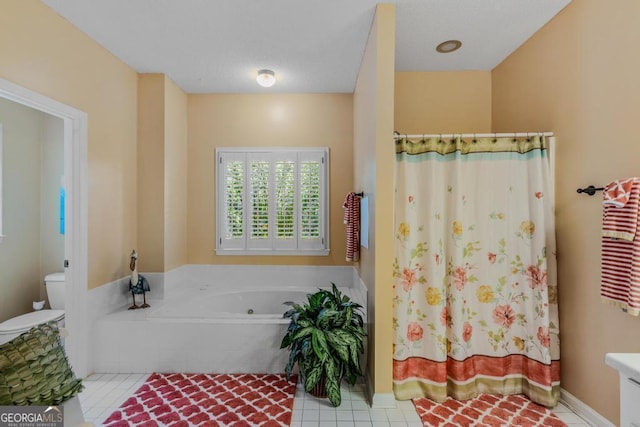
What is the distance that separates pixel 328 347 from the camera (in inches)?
84.6

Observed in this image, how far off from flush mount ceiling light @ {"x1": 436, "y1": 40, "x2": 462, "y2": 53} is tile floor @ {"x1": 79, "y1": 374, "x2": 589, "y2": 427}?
2.68 m

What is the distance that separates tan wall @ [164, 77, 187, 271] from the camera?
3.22 metres

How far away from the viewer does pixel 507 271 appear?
2.21m

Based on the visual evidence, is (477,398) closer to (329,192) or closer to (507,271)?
(507,271)

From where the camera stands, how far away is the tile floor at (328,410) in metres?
1.99

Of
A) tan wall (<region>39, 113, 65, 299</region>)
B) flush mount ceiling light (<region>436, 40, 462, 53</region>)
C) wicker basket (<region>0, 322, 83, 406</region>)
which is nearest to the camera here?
wicker basket (<region>0, 322, 83, 406</region>)

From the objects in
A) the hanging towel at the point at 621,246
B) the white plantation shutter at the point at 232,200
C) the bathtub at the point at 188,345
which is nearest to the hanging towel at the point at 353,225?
the bathtub at the point at 188,345

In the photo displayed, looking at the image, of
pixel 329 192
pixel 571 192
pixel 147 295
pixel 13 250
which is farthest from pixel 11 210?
pixel 571 192

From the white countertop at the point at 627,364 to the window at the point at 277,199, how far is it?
2730 millimetres

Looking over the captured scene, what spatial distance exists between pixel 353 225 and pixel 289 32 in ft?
5.45

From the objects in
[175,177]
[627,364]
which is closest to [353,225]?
[175,177]

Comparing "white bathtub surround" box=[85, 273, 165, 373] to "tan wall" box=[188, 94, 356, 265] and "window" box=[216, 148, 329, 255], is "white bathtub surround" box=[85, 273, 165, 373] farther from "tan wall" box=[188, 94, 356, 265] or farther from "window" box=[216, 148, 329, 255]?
"window" box=[216, 148, 329, 255]

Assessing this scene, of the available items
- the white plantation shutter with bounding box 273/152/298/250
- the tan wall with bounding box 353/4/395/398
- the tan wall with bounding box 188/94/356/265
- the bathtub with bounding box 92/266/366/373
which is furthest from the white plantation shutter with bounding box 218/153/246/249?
the tan wall with bounding box 353/4/395/398

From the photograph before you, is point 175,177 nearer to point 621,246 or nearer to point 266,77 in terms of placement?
point 266,77
